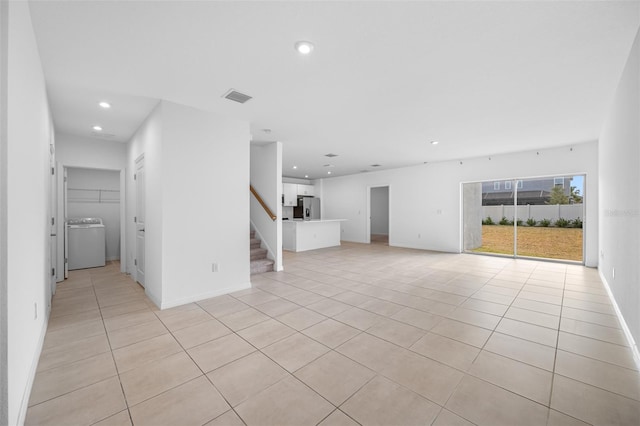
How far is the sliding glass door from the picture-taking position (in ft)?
20.2

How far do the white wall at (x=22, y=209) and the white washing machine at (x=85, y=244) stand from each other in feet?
13.6

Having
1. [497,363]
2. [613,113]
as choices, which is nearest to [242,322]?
[497,363]

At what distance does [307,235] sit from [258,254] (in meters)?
2.95

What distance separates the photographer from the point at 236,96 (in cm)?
334

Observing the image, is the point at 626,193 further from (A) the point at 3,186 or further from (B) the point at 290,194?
(B) the point at 290,194

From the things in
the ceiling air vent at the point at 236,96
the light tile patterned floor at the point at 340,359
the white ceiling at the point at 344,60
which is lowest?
the light tile patterned floor at the point at 340,359

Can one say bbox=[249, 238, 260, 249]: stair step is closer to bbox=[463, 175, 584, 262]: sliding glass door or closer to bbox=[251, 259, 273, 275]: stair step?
bbox=[251, 259, 273, 275]: stair step

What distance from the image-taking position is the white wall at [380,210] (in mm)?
12884

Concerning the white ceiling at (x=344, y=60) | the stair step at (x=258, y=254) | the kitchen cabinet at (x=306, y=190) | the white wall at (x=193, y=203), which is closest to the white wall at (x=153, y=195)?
the white wall at (x=193, y=203)

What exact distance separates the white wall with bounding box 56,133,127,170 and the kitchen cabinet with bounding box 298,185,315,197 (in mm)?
6511

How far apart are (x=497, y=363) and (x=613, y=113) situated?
3.64 meters

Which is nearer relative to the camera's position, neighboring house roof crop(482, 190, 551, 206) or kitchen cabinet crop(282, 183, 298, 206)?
neighboring house roof crop(482, 190, 551, 206)

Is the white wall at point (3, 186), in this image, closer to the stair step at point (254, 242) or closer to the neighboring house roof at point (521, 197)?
the stair step at point (254, 242)

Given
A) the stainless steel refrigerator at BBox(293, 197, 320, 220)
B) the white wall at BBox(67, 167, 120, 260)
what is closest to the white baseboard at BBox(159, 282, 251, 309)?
→ the white wall at BBox(67, 167, 120, 260)
